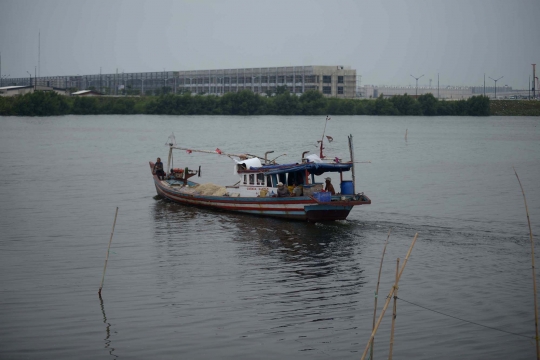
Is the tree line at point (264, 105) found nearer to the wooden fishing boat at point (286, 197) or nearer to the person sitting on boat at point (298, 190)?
the wooden fishing boat at point (286, 197)

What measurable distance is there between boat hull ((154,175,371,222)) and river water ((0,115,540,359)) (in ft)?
1.30

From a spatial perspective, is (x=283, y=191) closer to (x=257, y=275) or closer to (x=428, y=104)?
(x=257, y=275)

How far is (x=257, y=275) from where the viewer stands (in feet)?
71.3

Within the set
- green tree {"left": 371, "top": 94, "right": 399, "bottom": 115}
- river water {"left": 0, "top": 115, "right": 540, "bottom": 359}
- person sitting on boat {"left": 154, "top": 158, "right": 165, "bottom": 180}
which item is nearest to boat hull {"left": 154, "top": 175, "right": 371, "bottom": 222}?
river water {"left": 0, "top": 115, "right": 540, "bottom": 359}

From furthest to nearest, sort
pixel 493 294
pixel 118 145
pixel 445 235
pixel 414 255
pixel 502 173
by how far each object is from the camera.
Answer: pixel 118 145 < pixel 502 173 < pixel 445 235 < pixel 414 255 < pixel 493 294

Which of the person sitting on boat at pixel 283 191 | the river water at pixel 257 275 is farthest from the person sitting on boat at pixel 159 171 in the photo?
the person sitting on boat at pixel 283 191

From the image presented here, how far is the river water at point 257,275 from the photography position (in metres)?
16.1

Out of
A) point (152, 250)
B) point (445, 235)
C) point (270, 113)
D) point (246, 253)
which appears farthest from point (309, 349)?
point (270, 113)

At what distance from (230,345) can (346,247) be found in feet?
35.3

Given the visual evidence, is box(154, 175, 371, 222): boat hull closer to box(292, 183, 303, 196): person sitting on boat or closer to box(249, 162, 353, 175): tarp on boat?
box(292, 183, 303, 196): person sitting on boat

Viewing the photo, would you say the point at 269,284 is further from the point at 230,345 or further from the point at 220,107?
the point at 220,107

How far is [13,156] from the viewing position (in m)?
62.0

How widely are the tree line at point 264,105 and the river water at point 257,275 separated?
10262cm

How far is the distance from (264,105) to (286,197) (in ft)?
397
